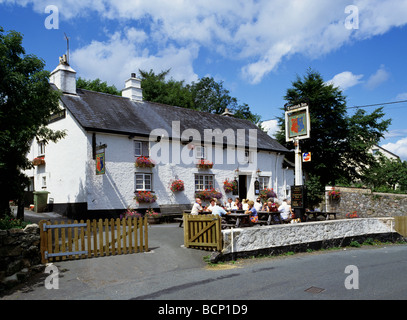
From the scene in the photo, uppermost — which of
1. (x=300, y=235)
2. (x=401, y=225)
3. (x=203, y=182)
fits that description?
(x=203, y=182)

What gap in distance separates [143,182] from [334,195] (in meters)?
12.8

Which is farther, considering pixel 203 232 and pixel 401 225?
pixel 401 225

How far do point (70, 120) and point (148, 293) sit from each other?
47.1 ft

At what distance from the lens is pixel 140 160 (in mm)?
18375

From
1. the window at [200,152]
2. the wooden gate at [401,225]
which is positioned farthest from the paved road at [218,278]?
the window at [200,152]

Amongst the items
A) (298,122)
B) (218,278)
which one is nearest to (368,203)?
(298,122)

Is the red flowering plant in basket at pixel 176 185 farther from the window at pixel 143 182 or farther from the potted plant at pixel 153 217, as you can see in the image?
the potted plant at pixel 153 217

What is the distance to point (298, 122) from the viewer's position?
14156 millimetres

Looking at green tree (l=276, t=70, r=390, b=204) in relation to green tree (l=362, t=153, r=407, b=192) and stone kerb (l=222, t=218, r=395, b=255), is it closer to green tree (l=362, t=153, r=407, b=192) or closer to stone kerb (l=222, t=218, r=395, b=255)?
green tree (l=362, t=153, r=407, b=192)

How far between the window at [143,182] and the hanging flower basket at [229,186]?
5222 millimetres

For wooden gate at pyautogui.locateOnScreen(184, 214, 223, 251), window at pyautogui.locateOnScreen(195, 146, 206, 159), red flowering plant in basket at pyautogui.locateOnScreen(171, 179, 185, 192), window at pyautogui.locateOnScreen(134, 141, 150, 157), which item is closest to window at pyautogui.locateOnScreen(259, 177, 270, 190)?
window at pyautogui.locateOnScreen(195, 146, 206, 159)

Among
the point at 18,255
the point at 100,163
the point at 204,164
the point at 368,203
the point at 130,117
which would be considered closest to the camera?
the point at 18,255

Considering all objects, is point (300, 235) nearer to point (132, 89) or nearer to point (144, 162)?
point (144, 162)

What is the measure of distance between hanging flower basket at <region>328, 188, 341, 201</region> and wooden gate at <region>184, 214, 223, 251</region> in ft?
52.6
